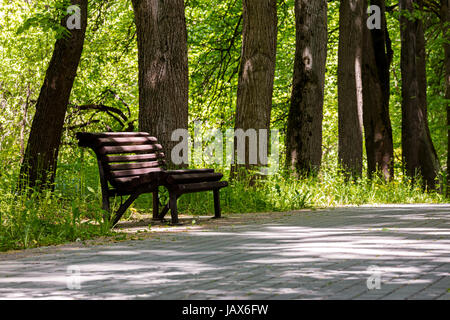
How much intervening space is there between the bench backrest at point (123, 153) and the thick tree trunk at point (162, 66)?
1102 mm

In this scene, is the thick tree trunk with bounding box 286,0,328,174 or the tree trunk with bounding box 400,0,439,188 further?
the tree trunk with bounding box 400,0,439,188

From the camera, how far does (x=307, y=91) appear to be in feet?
53.0

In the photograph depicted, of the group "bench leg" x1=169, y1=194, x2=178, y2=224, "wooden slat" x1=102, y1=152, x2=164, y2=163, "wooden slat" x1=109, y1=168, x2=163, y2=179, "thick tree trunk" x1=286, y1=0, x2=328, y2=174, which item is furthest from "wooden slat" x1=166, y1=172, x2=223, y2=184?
"thick tree trunk" x1=286, y1=0, x2=328, y2=174

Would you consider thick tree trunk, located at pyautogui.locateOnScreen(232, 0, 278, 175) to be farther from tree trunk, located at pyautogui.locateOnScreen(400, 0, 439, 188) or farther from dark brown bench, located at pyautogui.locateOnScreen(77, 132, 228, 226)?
tree trunk, located at pyautogui.locateOnScreen(400, 0, 439, 188)

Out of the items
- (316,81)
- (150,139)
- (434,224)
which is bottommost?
(434,224)

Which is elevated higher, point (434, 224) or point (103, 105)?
point (103, 105)

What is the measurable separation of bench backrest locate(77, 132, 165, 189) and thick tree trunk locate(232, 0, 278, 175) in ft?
12.9

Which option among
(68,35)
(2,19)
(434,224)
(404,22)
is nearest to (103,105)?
(2,19)

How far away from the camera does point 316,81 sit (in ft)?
53.3

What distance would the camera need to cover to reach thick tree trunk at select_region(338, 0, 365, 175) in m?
19.5

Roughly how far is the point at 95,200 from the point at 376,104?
1298 cm

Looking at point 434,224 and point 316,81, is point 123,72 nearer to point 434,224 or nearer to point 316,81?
point 316,81

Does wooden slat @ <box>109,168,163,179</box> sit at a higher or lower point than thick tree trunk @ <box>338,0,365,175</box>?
lower
